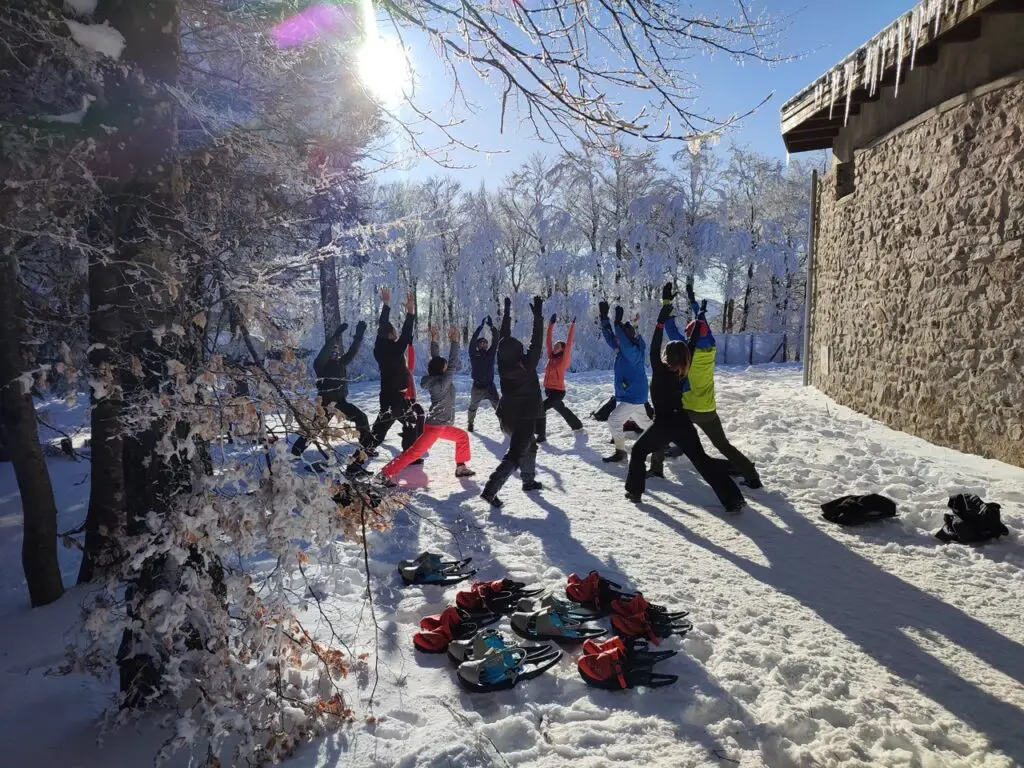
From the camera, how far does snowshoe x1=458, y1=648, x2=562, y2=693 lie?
2.96m

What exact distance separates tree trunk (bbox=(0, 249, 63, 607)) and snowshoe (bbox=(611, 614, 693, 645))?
3.78 meters

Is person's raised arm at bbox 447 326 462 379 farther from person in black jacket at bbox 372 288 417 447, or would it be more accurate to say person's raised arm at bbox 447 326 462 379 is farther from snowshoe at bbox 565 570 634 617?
snowshoe at bbox 565 570 634 617

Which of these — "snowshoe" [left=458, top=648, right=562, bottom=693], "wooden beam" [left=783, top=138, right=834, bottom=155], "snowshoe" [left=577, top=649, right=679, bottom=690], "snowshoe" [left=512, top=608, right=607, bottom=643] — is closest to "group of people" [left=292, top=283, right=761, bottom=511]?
"snowshoe" [left=512, top=608, right=607, bottom=643]

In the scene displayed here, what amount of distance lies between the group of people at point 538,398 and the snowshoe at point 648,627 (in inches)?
82.9

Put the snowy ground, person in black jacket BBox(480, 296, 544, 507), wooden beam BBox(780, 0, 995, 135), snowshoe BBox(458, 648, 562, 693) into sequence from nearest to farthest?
the snowy ground < snowshoe BBox(458, 648, 562, 693) < wooden beam BBox(780, 0, 995, 135) < person in black jacket BBox(480, 296, 544, 507)

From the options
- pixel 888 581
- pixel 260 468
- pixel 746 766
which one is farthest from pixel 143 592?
pixel 888 581

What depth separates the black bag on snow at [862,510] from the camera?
17.5 feet

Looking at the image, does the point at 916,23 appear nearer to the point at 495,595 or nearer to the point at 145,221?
the point at 495,595

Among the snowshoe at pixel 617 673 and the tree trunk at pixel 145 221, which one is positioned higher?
the tree trunk at pixel 145 221

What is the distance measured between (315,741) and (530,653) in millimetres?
1212

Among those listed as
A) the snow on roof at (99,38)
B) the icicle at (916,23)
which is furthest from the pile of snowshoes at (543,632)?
the icicle at (916,23)

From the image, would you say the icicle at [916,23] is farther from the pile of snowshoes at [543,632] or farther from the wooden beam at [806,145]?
the pile of snowshoes at [543,632]

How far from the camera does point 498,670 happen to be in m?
3.02

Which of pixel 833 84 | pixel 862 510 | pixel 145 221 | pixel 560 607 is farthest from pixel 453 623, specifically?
pixel 833 84
